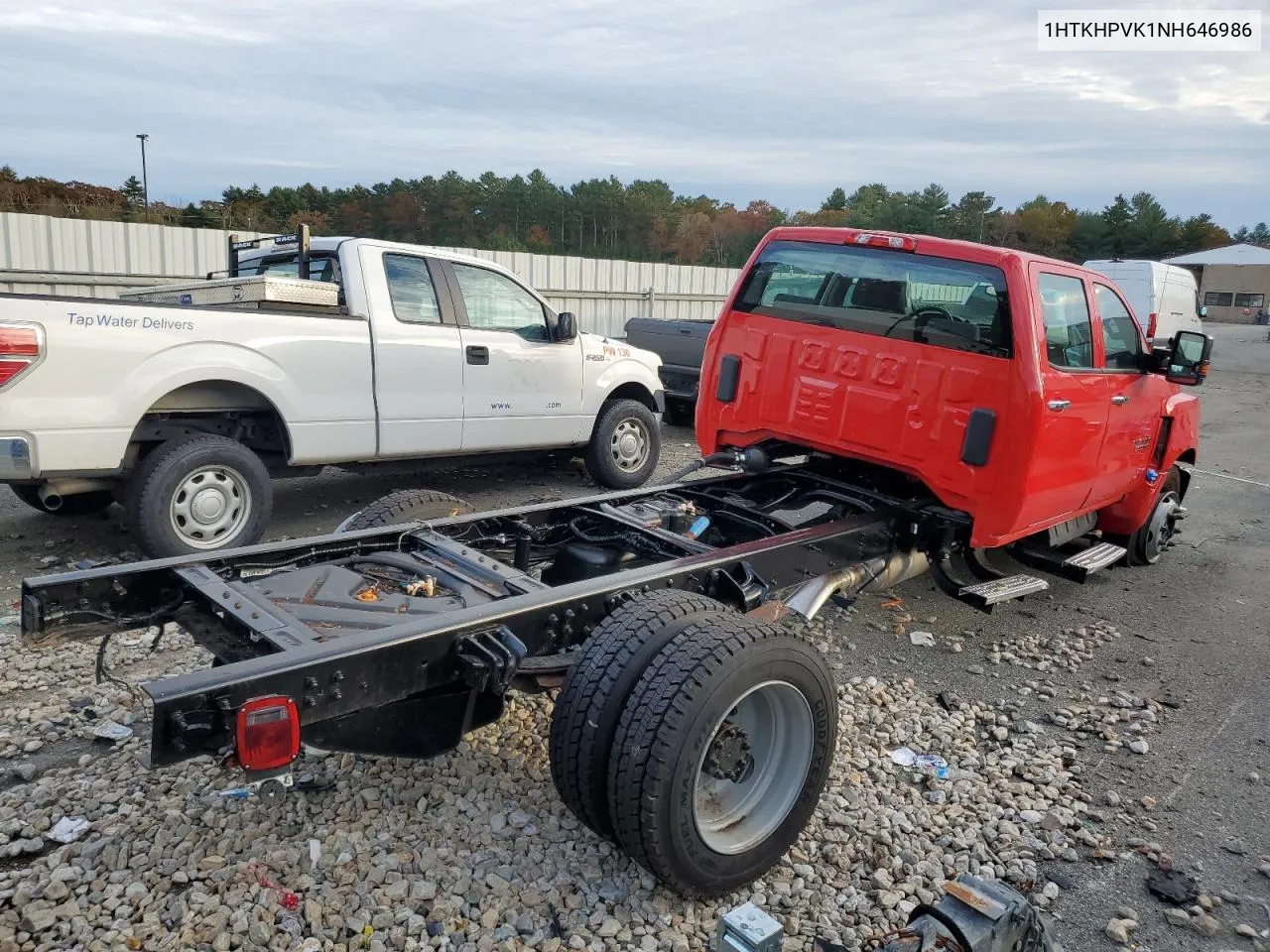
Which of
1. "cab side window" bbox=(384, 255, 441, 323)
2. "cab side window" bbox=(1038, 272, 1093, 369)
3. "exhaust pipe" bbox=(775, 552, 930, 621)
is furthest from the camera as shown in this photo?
"cab side window" bbox=(384, 255, 441, 323)

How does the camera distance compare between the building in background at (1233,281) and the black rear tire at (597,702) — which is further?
the building in background at (1233,281)

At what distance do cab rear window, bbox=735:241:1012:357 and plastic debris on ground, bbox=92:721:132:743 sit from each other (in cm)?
393

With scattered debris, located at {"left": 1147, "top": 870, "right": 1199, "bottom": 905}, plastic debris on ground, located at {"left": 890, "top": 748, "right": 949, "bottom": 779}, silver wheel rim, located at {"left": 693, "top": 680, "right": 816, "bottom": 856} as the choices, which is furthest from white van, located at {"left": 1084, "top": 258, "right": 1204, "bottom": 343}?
silver wheel rim, located at {"left": 693, "top": 680, "right": 816, "bottom": 856}

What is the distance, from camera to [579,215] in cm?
4453

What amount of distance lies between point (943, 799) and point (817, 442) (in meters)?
2.24

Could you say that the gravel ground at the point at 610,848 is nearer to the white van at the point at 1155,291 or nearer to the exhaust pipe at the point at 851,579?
the exhaust pipe at the point at 851,579

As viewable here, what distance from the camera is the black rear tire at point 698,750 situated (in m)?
2.81

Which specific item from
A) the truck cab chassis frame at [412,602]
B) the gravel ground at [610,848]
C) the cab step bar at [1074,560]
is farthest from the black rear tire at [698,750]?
the cab step bar at [1074,560]

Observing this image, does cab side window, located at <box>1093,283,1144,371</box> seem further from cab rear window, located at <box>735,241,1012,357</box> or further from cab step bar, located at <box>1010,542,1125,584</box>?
cab step bar, located at <box>1010,542,1125,584</box>

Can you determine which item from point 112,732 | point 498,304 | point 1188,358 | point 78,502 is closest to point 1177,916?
point 1188,358

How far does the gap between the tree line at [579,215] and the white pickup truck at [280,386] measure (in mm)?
21507

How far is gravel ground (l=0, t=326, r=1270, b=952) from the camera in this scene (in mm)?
2877

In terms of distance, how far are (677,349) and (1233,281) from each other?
55.3 m

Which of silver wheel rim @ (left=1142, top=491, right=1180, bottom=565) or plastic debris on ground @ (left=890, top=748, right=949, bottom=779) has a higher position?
silver wheel rim @ (left=1142, top=491, right=1180, bottom=565)
